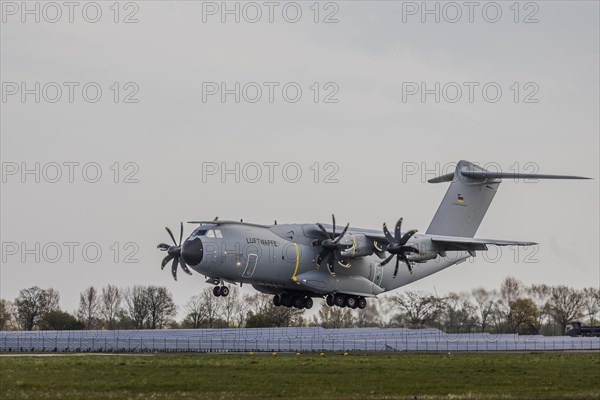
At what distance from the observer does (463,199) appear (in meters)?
61.1

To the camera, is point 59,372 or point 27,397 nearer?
point 27,397

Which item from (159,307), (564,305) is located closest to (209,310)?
(159,307)

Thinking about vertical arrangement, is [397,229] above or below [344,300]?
above

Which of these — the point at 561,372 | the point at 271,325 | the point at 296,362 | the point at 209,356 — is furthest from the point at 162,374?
the point at 271,325

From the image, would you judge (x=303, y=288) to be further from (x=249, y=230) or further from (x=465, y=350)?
(x=465, y=350)

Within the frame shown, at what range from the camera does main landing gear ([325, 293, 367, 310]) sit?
5506 centimetres

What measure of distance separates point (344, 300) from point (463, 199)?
1088 centimetres

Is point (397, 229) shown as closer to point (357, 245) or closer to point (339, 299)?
point (357, 245)

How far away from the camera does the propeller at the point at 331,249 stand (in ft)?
172

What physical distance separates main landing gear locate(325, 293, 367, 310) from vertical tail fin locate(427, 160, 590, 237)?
737 centimetres

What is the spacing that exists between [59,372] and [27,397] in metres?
8.49

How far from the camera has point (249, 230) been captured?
50.8 meters

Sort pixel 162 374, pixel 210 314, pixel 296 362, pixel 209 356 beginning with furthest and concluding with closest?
pixel 210 314 → pixel 209 356 → pixel 296 362 → pixel 162 374

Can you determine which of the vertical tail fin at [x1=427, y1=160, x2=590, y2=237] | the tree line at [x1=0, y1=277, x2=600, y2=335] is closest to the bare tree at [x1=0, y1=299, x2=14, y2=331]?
the tree line at [x1=0, y1=277, x2=600, y2=335]
